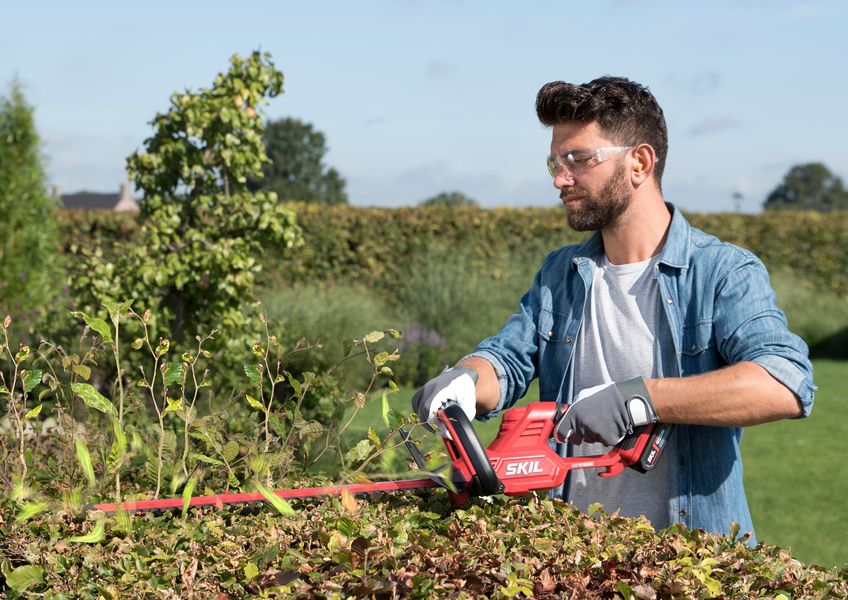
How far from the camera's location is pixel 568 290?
3324mm

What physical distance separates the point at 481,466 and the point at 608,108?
1.29m

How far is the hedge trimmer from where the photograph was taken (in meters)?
2.39

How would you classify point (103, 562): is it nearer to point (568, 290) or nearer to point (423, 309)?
point (568, 290)

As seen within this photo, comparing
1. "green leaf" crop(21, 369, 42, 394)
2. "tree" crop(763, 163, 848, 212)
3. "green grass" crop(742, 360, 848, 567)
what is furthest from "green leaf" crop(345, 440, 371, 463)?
"tree" crop(763, 163, 848, 212)

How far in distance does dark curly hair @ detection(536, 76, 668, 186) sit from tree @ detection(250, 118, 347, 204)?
196ft

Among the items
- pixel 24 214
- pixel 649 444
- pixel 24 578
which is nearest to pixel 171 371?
pixel 24 578

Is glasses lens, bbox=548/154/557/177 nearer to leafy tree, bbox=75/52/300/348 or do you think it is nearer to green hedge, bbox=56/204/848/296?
leafy tree, bbox=75/52/300/348

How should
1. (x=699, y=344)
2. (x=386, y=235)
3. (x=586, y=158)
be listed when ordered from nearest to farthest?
(x=699, y=344), (x=586, y=158), (x=386, y=235)

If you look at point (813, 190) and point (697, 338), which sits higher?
point (813, 190)

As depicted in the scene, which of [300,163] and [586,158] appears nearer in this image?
[586,158]

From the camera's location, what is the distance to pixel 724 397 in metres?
2.61

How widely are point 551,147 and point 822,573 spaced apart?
1512 millimetres

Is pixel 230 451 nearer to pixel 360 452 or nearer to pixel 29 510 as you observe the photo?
pixel 360 452

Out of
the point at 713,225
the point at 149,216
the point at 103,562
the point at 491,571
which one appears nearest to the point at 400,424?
the point at 491,571
